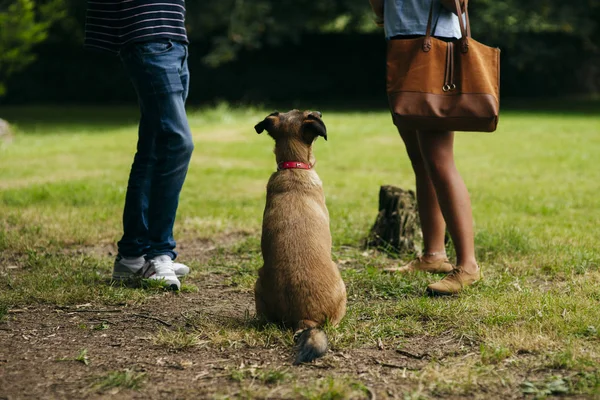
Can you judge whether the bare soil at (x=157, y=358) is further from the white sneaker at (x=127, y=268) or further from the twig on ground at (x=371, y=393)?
the white sneaker at (x=127, y=268)

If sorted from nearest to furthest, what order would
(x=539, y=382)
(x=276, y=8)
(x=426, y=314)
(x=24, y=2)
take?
(x=539, y=382) → (x=426, y=314) → (x=24, y=2) → (x=276, y=8)

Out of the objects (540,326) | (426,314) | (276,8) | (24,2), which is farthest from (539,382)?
(276,8)

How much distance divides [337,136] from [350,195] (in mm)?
5862

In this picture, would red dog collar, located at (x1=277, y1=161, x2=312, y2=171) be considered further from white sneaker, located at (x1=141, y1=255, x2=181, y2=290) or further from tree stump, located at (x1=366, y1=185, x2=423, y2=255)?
tree stump, located at (x1=366, y1=185, x2=423, y2=255)

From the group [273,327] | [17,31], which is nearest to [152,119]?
[273,327]

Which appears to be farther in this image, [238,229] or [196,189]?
[196,189]

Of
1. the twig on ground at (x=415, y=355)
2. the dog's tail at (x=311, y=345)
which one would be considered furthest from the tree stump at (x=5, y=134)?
the twig on ground at (x=415, y=355)

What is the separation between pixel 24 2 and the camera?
17344mm

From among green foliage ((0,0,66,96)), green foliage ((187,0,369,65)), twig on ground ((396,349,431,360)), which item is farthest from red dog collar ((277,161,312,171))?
green foliage ((187,0,369,65))

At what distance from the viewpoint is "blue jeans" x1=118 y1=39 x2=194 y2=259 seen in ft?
16.5

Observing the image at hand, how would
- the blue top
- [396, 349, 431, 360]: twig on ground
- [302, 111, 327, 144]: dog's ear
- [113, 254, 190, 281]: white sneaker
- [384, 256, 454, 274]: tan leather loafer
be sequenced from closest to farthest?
[396, 349, 431, 360]: twig on ground
[302, 111, 327, 144]: dog's ear
the blue top
[113, 254, 190, 281]: white sneaker
[384, 256, 454, 274]: tan leather loafer

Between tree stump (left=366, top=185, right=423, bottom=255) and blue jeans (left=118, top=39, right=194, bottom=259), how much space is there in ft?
5.94

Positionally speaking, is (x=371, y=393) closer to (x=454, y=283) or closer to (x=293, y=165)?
(x=293, y=165)

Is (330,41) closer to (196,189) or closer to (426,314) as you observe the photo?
(196,189)
